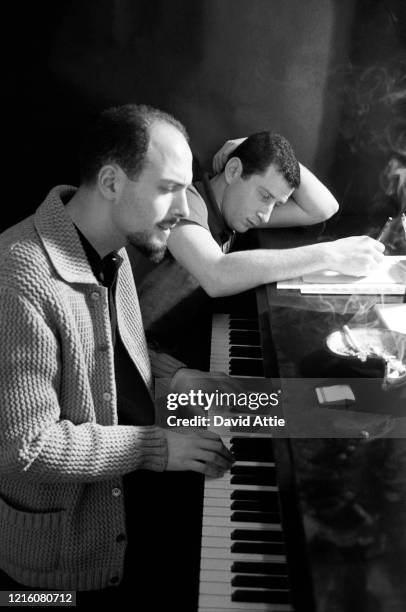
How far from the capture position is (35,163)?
8.67 feet

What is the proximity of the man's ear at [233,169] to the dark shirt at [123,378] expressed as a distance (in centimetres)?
82

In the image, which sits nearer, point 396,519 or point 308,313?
point 396,519

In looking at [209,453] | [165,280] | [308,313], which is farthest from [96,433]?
[165,280]

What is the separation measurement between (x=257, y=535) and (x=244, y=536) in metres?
0.03

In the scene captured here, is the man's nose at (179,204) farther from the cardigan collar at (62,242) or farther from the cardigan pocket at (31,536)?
the cardigan pocket at (31,536)

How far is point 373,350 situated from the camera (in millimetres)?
1602

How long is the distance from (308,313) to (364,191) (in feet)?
3.45

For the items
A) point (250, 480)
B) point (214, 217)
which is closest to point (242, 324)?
point (214, 217)

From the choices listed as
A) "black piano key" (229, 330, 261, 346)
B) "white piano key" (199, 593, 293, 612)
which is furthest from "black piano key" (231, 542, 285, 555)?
"black piano key" (229, 330, 261, 346)

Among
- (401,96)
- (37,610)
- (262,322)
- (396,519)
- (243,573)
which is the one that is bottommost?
(37,610)

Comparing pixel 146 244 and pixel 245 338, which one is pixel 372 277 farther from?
pixel 146 244

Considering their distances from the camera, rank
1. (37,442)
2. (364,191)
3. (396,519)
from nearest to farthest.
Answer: (396,519)
(37,442)
(364,191)

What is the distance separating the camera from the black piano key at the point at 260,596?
4.16 ft

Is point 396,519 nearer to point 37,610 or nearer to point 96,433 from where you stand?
point 96,433
